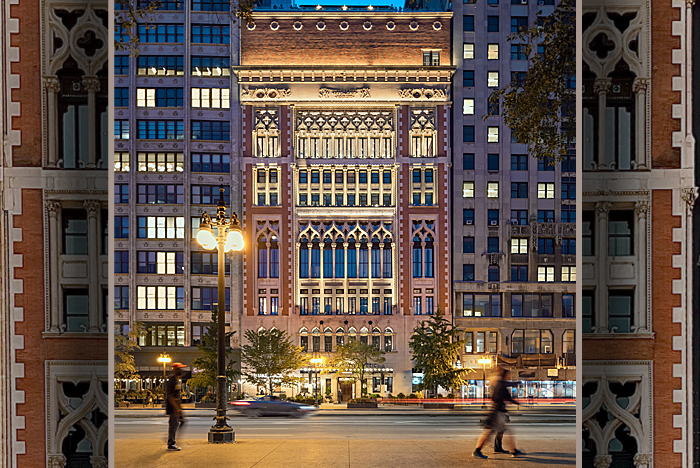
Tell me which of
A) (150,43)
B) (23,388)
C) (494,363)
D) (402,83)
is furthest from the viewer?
(150,43)

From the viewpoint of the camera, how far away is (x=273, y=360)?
13109 mm

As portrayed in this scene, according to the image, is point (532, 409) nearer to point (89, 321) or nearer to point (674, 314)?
point (674, 314)

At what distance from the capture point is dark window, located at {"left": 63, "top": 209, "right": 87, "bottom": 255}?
6688 mm

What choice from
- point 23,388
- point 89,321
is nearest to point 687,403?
point 89,321

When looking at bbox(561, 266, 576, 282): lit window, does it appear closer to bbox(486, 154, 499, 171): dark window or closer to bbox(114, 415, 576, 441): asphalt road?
bbox(486, 154, 499, 171): dark window

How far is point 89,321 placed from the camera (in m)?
6.70

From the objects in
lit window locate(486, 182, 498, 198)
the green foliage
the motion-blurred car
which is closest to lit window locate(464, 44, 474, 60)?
lit window locate(486, 182, 498, 198)

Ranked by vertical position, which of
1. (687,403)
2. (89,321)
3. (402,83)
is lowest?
(687,403)

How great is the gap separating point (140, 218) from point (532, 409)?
10000mm

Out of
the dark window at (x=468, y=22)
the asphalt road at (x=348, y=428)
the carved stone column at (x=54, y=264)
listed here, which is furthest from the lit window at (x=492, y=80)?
the carved stone column at (x=54, y=264)

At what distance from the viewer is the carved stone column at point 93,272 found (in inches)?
264

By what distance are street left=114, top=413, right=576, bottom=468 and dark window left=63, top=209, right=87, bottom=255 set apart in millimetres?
3144

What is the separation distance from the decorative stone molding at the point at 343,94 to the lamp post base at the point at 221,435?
6432mm

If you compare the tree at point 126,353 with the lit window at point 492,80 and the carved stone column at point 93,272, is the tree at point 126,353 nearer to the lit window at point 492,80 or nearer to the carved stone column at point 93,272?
the carved stone column at point 93,272
